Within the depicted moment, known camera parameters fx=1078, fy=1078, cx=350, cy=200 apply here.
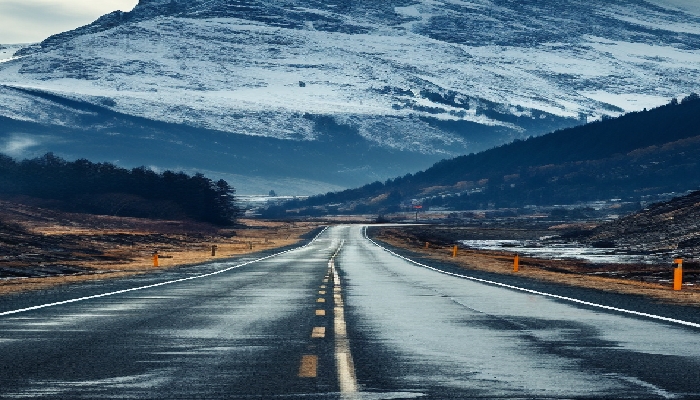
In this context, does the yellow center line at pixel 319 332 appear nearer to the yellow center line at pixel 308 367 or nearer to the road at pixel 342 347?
the road at pixel 342 347

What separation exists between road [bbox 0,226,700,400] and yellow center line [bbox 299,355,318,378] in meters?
0.03

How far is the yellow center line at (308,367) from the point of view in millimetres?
12266

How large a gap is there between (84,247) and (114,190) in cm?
10282

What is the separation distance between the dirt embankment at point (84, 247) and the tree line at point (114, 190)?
7.58m

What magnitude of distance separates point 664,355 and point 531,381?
330 centimetres

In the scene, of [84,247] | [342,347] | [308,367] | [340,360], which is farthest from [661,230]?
[308,367]

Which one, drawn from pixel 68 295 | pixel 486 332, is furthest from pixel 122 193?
pixel 486 332

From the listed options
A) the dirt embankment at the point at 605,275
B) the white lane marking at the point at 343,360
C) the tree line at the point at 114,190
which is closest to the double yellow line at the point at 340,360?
the white lane marking at the point at 343,360

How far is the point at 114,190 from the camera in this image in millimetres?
176250

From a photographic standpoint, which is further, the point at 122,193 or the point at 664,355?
the point at 122,193

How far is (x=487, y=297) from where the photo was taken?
2791cm

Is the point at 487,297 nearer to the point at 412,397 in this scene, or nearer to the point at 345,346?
the point at 345,346

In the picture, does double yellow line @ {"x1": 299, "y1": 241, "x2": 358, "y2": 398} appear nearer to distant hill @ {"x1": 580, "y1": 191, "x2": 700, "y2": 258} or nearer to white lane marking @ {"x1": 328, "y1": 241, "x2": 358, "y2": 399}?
white lane marking @ {"x1": 328, "y1": 241, "x2": 358, "y2": 399}

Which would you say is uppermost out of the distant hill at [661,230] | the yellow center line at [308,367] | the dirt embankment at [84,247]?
the distant hill at [661,230]
